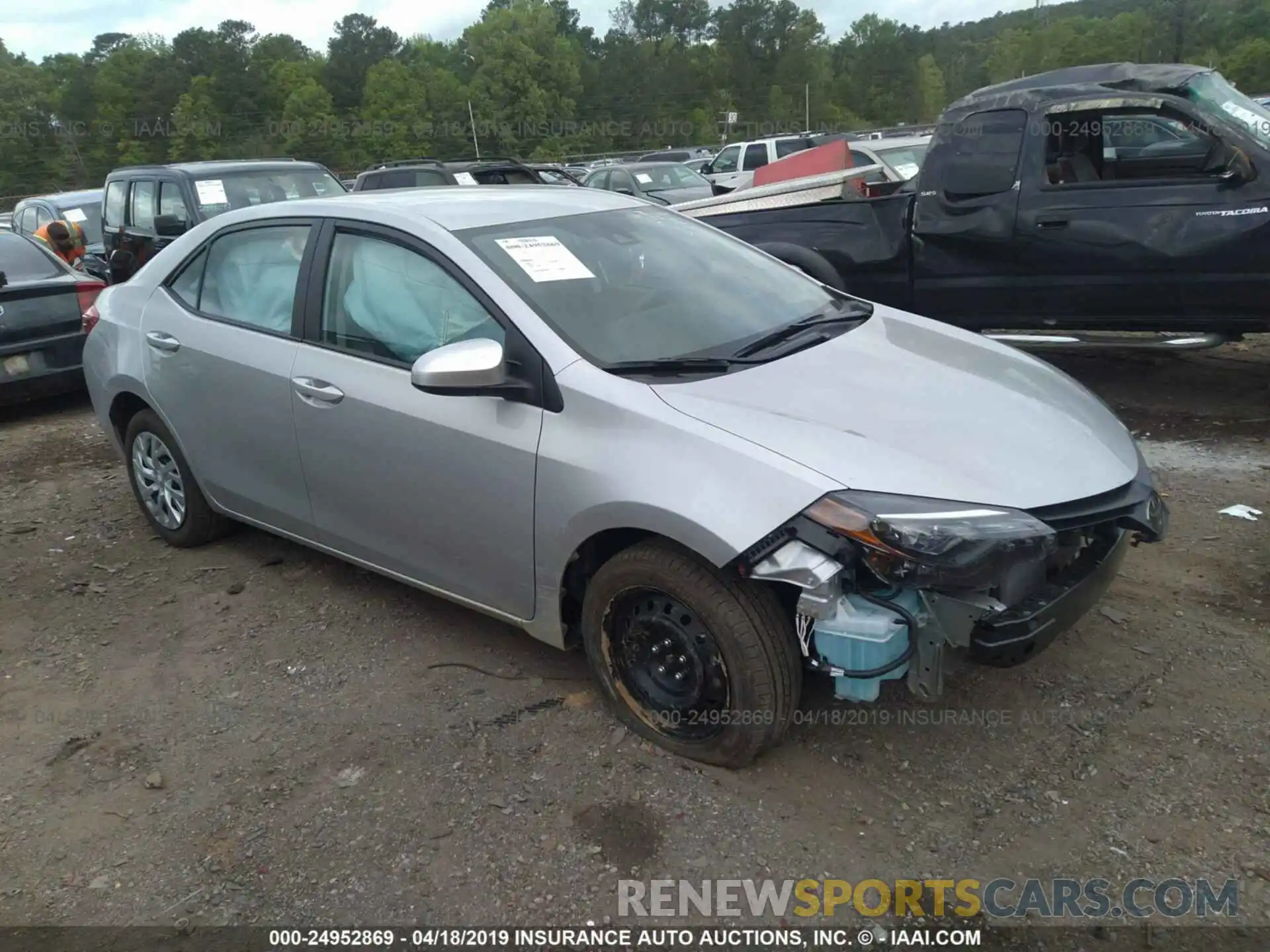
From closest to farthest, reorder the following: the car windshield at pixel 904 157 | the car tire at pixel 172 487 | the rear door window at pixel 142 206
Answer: the car tire at pixel 172 487, the rear door window at pixel 142 206, the car windshield at pixel 904 157

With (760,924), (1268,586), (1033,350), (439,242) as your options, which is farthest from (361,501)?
(1033,350)

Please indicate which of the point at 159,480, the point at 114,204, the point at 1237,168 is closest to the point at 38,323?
the point at 159,480

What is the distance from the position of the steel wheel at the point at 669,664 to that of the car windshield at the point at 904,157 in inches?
395

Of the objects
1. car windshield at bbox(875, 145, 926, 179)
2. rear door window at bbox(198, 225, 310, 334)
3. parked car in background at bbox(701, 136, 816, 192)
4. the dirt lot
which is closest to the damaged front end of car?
the dirt lot

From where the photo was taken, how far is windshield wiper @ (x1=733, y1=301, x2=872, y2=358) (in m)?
3.30

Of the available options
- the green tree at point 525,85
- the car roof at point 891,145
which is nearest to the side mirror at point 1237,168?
the car roof at point 891,145

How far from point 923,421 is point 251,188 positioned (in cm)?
873

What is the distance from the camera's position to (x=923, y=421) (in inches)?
113

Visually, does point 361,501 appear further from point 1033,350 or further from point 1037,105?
point 1033,350

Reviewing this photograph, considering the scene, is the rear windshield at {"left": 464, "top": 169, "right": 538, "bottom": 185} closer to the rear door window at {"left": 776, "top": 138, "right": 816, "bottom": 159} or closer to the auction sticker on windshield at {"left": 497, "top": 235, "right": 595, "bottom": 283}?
the auction sticker on windshield at {"left": 497, "top": 235, "right": 595, "bottom": 283}

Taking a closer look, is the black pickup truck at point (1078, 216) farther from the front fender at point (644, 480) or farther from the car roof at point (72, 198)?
the car roof at point (72, 198)

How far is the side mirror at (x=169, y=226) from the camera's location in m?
9.57

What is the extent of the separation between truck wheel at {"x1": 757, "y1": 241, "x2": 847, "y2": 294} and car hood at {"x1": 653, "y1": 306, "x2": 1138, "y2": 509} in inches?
102

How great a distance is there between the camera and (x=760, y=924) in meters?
2.47
